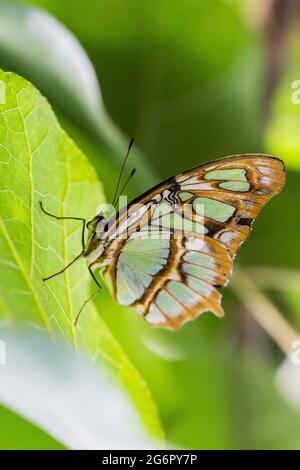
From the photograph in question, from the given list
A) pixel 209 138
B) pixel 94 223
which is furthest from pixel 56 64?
pixel 209 138

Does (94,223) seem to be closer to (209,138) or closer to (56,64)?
(56,64)

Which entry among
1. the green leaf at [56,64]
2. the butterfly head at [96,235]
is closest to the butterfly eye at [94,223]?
the butterfly head at [96,235]

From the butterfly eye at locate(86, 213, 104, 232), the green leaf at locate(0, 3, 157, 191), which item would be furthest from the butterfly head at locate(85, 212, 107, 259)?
the green leaf at locate(0, 3, 157, 191)

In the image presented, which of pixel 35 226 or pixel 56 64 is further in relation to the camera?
pixel 56 64

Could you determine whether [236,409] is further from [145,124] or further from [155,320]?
[145,124]

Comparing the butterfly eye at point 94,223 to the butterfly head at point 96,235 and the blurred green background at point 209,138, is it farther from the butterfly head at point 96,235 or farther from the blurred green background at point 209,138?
the blurred green background at point 209,138

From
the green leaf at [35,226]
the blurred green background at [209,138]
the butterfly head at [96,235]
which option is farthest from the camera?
the blurred green background at [209,138]

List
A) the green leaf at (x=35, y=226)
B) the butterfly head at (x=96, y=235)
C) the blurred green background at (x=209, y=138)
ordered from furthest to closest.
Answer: the blurred green background at (x=209, y=138)
the butterfly head at (x=96, y=235)
the green leaf at (x=35, y=226)
